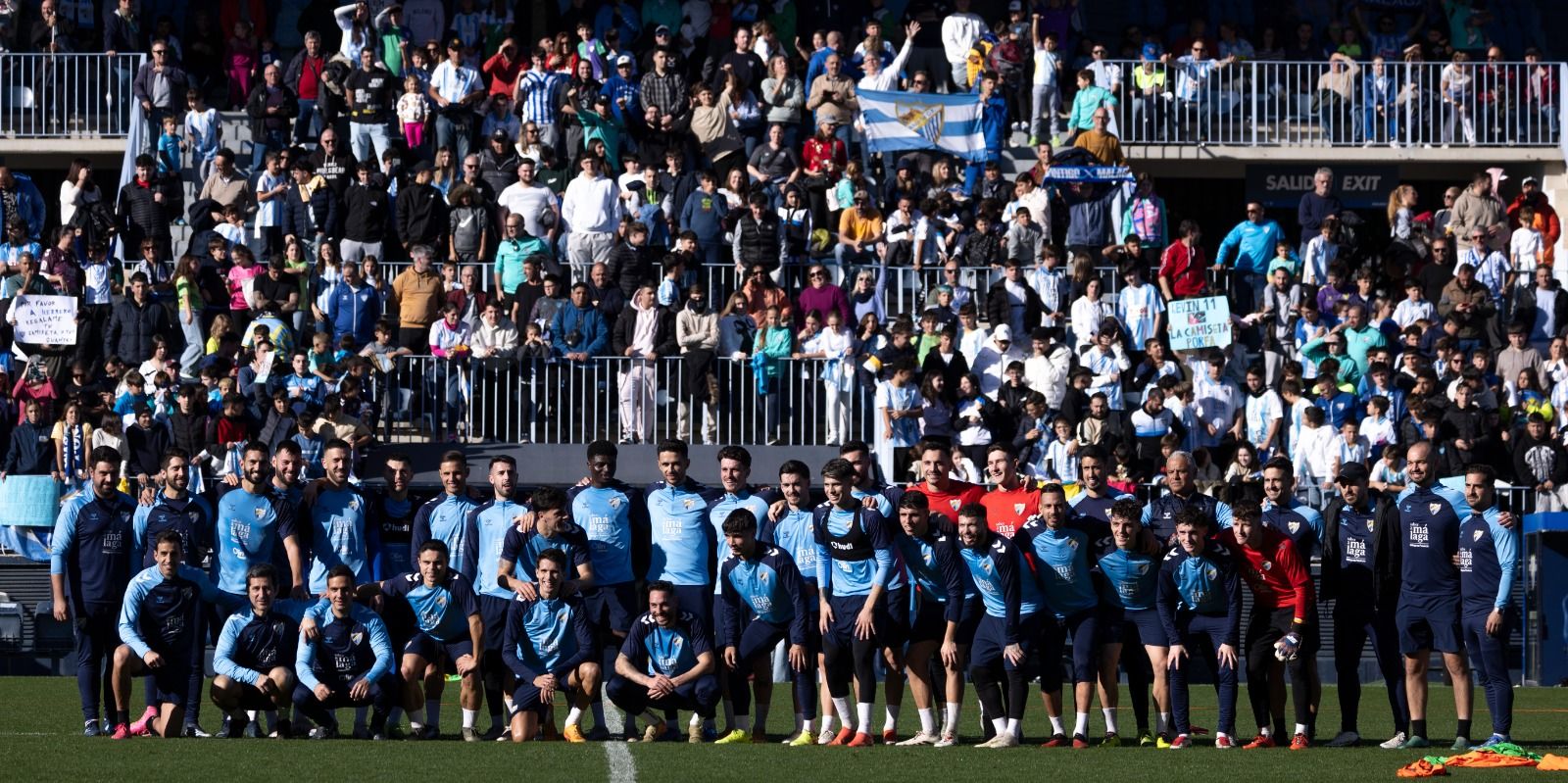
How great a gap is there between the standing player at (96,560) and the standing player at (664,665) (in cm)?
324

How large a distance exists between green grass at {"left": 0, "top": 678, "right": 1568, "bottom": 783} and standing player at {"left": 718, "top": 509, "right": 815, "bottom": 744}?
0.58m

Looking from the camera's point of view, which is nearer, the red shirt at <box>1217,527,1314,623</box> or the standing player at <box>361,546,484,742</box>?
the red shirt at <box>1217,527,1314,623</box>

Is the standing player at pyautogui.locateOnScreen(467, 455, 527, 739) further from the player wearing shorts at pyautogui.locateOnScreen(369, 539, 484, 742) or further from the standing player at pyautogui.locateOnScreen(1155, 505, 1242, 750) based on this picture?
the standing player at pyautogui.locateOnScreen(1155, 505, 1242, 750)

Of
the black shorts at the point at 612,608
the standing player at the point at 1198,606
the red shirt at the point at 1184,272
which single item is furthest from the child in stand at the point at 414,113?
the standing player at the point at 1198,606

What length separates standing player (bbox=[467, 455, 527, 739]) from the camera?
14844 millimetres

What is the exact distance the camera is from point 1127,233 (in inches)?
997

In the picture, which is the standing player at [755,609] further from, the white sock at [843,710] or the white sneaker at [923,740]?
the white sneaker at [923,740]

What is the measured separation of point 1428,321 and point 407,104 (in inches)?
438

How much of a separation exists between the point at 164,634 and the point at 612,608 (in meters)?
2.79

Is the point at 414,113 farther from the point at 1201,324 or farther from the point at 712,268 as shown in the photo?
the point at 1201,324

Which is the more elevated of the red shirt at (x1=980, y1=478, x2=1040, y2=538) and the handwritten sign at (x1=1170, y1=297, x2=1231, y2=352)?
the handwritten sign at (x1=1170, y1=297, x2=1231, y2=352)

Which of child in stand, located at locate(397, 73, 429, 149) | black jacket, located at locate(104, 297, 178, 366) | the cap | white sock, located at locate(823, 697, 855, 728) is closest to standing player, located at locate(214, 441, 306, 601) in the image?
white sock, located at locate(823, 697, 855, 728)

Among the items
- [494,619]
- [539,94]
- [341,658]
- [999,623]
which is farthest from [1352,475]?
[539,94]

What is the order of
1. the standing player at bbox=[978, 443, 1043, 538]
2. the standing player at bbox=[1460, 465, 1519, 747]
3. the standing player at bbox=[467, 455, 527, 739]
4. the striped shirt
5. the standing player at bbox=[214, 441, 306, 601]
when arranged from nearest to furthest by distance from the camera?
the standing player at bbox=[1460, 465, 1519, 747] < the standing player at bbox=[467, 455, 527, 739] < the standing player at bbox=[214, 441, 306, 601] < the standing player at bbox=[978, 443, 1043, 538] < the striped shirt
